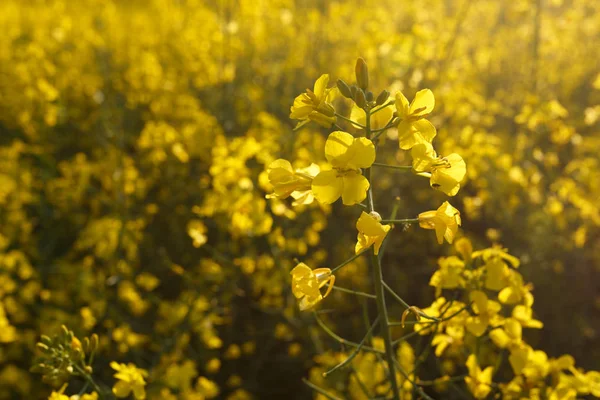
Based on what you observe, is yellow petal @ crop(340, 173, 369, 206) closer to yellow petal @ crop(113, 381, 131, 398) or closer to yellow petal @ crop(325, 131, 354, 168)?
yellow petal @ crop(325, 131, 354, 168)

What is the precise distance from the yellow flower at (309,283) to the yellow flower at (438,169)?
0.28 metres

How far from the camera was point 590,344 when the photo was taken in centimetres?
304

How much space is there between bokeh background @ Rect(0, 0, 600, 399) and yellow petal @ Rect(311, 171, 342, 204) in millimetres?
1199

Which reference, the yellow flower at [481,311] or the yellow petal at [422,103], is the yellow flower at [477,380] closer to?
the yellow flower at [481,311]

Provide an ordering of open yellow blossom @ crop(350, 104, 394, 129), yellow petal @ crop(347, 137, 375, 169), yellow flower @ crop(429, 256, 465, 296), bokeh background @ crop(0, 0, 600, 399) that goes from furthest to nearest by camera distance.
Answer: bokeh background @ crop(0, 0, 600, 399) → yellow flower @ crop(429, 256, 465, 296) → open yellow blossom @ crop(350, 104, 394, 129) → yellow petal @ crop(347, 137, 375, 169)

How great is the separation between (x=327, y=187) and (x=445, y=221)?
0.78 ft

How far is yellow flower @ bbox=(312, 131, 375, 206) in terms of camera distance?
1.11 m

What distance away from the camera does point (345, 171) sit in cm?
115

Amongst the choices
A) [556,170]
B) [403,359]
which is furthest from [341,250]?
[556,170]

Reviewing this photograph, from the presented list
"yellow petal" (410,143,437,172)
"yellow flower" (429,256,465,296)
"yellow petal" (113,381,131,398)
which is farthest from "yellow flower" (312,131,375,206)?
"yellow petal" (113,381,131,398)

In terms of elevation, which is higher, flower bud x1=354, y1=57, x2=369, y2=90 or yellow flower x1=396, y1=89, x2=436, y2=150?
flower bud x1=354, y1=57, x2=369, y2=90

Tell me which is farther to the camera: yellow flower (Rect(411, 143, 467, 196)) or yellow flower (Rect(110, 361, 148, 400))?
yellow flower (Rect(110, 361, 148, 400))

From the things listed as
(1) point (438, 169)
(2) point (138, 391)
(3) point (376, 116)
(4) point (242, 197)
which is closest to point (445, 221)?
(1) point (438, 169)

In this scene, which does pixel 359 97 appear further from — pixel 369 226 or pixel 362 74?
pixel 369 226
